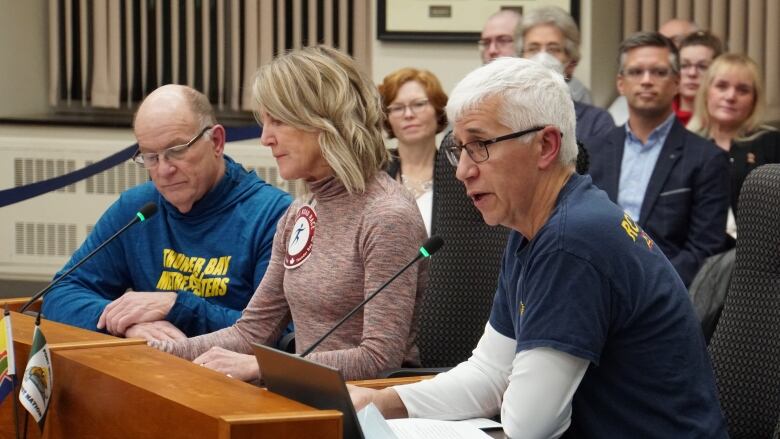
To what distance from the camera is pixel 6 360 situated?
2354 millimetres

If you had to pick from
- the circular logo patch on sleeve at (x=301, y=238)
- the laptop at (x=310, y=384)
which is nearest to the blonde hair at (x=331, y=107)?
the circular logo patch on sleeve at (x=301, y=238)

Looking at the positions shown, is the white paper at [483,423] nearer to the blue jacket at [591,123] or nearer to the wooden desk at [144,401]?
the wooden desk at [144,401]

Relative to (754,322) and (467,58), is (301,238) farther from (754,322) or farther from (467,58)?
(467,58)

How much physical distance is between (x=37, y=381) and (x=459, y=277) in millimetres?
1271

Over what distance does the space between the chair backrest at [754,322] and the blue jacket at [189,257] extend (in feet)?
3.84

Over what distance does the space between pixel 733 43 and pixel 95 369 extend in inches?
191

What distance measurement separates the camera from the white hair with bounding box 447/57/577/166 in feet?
6.81

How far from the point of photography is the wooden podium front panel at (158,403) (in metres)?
1.80

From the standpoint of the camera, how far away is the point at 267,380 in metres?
2.05

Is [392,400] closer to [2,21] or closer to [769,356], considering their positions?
[769,356]

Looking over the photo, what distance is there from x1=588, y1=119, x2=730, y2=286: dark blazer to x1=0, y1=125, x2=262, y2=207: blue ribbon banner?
2259 mm

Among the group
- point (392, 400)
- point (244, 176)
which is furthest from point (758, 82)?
point (392, 400)

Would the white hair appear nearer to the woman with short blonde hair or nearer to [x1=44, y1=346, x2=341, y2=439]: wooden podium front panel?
[x1=44, y1=346, x2=341, y2=439]: wooden podium front panel

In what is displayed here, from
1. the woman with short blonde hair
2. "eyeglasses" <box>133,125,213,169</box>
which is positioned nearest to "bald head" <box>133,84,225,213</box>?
"eyeglasses" <box>133,125,213,169</box>
